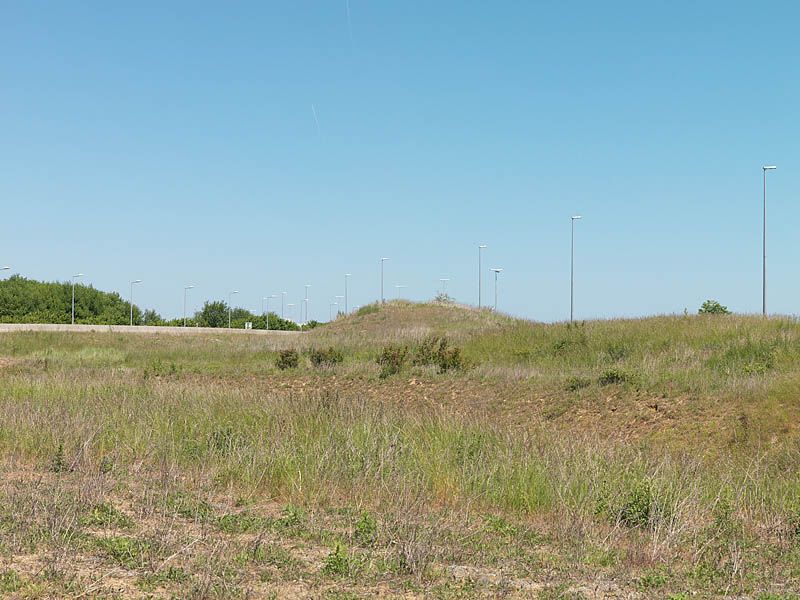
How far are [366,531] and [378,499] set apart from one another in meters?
1.55

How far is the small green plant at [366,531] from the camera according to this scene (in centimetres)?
822

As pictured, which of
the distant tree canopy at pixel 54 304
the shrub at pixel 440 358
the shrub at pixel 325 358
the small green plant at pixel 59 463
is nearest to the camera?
the small green plant at pixel 59 463

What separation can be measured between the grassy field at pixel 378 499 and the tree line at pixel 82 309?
305 ft

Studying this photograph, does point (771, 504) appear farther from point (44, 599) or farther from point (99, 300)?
point (99, 300)

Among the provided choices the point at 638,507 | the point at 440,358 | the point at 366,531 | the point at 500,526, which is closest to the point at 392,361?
the point at 440,358

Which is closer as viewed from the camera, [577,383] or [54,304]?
[577,383]

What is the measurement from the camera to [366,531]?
846cm

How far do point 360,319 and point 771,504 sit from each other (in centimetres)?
5371

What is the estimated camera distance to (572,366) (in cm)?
2994

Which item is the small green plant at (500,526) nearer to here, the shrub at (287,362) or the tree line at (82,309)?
the shrub at (287,362)

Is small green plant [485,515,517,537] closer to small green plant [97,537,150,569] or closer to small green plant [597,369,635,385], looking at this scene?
small green plant [97,537,150,569]

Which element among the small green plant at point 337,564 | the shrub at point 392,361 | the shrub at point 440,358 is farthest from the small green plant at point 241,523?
the shrub at point 440,358

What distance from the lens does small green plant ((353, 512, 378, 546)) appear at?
8219 millimetres

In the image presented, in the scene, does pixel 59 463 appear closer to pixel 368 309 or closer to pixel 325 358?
pixel 325 358
